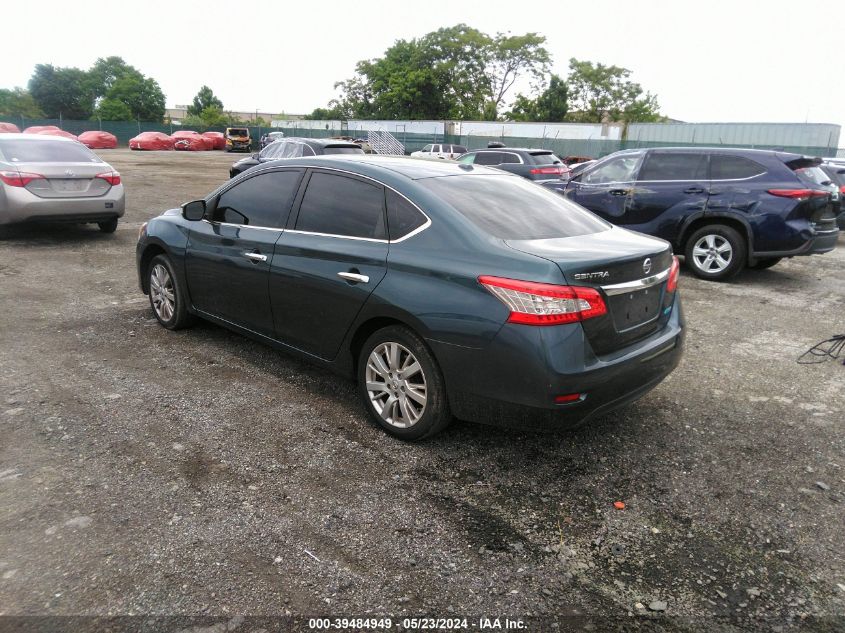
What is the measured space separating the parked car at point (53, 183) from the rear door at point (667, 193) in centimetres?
785

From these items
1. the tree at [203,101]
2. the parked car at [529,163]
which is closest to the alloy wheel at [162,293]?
Answer: the parked car at [529,163]

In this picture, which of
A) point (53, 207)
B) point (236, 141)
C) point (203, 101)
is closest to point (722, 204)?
point (53, 207)

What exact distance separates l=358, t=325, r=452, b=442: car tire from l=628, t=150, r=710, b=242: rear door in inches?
248

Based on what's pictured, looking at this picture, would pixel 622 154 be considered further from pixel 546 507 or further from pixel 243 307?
pixel 546 507

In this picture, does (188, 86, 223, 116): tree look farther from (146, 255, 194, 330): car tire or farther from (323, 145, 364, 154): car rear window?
(146, 255, 194, 330): car tire

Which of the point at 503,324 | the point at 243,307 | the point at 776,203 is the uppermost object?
the point at 776,203

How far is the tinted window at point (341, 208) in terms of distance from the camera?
3.90 metres

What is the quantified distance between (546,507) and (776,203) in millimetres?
6620

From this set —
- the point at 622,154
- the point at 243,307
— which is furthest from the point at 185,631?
the point at 622,154

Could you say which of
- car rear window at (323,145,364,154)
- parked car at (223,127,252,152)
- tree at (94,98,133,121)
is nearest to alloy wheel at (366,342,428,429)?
car rear window at (323,145,364,154)

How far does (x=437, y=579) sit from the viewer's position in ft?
8.61

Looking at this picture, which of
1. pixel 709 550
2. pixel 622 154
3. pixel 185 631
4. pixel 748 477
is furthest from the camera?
pixel 622 154

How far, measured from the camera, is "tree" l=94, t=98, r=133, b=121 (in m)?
78.9

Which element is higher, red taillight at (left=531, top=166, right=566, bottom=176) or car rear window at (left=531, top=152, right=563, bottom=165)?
car rear window at (left=531, top=152, right=563, bottom=165)
